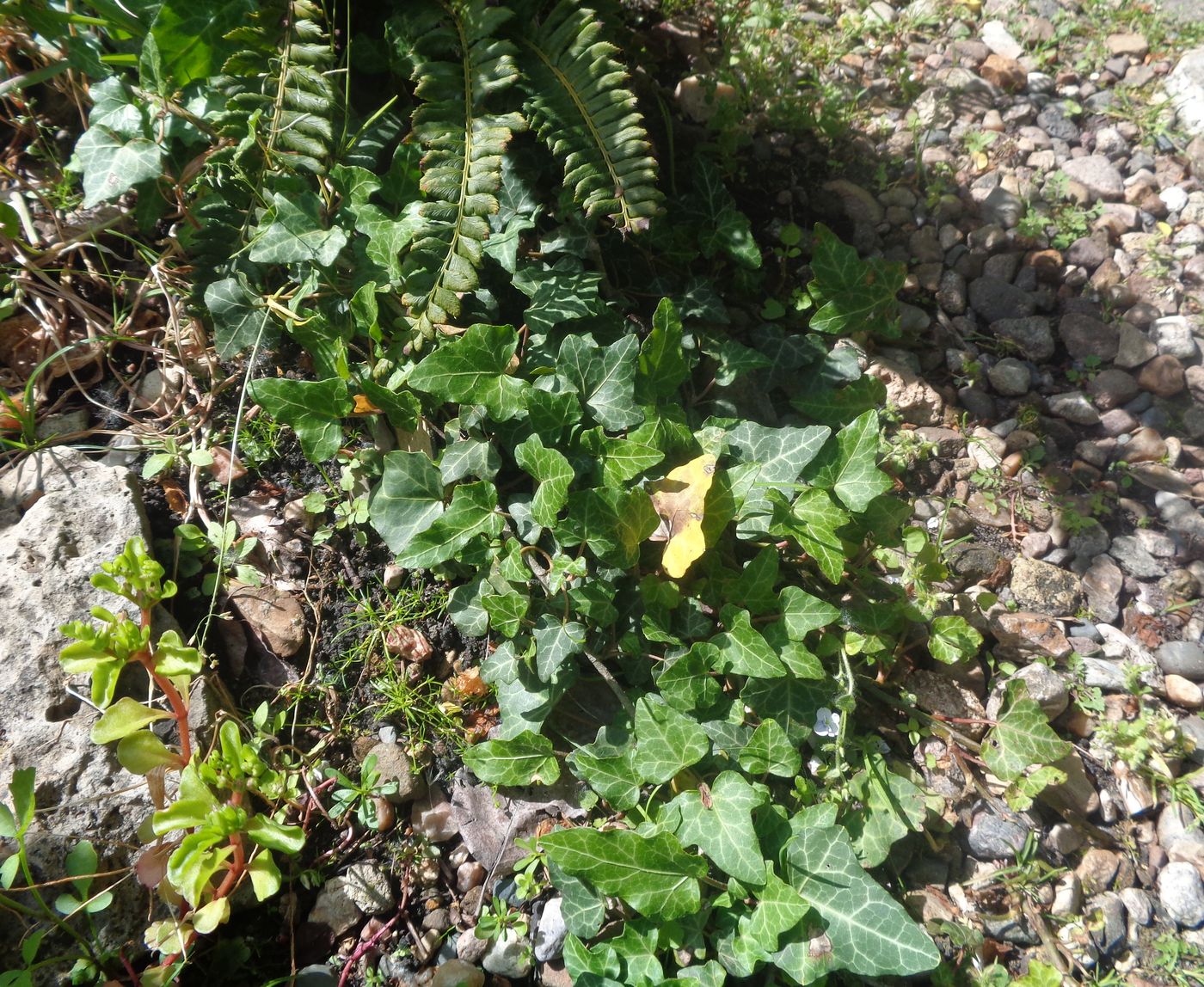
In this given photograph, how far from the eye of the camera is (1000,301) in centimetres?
270

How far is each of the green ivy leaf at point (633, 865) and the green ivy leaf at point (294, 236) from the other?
4.99 ft

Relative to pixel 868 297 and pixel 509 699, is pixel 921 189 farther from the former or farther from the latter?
pixel 509 699

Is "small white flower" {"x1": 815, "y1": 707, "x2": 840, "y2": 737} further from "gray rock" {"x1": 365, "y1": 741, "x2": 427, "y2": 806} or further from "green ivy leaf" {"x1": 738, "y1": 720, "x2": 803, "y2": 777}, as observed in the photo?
"gray rock" {"x1": 365, "y1": 741, "x2": 427, "y2": 806}

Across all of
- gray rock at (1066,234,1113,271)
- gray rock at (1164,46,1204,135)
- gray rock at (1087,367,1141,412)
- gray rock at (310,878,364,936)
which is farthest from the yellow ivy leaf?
gray rock at (1164,46,1204,135)

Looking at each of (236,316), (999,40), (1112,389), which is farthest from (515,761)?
(999,40)

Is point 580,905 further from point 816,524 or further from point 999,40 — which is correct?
point 999,40

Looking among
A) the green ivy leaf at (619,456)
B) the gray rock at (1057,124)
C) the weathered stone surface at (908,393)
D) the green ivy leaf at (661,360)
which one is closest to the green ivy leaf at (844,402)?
the weathered stone surface at (908,393)

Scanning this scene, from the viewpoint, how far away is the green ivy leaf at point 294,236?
2.05 metres

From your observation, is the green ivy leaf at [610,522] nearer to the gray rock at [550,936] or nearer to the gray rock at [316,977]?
the gray rock at [550,936]

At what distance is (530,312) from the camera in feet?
6.95

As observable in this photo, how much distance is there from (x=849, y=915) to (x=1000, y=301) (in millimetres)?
1998

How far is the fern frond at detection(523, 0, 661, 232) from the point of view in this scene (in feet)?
6.48

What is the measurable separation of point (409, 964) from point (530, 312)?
161cm

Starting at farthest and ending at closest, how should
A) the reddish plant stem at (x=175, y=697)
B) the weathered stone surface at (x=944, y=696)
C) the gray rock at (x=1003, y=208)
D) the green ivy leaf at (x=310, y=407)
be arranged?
the gray rock at (x=1003, y=208) → the weathered stone surface at (x=944, y=696) → the green ivy leaf at (x=310, y=407) → the reddish plant stem at (x=175, y=697)
